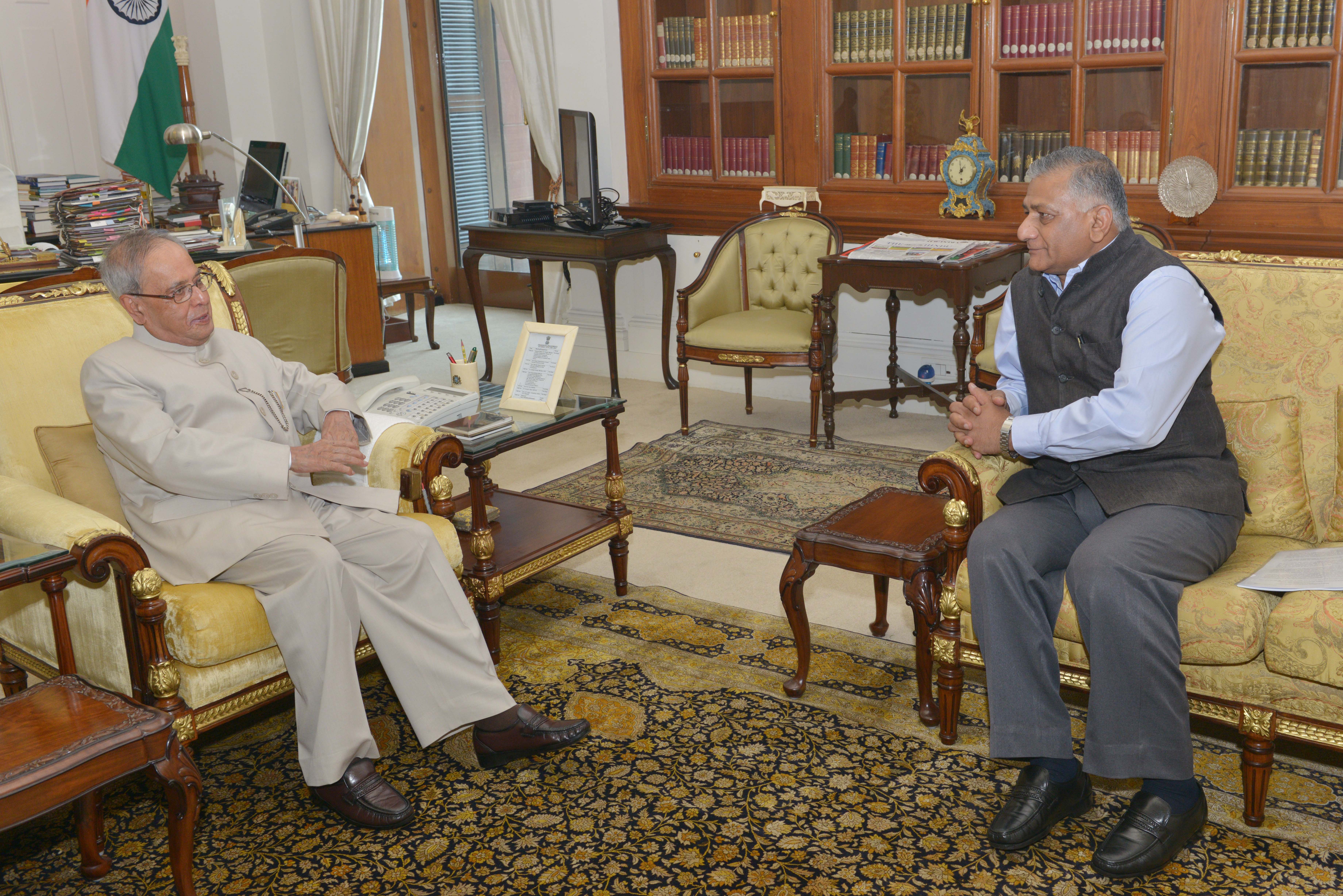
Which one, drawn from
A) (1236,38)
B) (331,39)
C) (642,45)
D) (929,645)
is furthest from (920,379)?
(331,39)

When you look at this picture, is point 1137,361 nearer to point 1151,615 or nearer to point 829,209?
point 1151,615

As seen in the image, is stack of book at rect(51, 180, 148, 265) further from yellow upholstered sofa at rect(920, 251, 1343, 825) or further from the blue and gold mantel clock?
yellow upholstered sofa at rect(920, 251, 1343, 825)

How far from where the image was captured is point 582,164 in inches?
237

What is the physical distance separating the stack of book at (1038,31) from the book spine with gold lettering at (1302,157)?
0.97 meters

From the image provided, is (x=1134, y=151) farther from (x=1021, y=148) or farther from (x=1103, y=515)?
(x=1103, y=515)

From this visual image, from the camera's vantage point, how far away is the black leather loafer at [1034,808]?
2.24 metres

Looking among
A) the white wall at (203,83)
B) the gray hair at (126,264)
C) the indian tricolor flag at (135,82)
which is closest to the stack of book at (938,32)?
the gray hair at (126,264)

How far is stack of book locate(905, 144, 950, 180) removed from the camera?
5301 millimetres

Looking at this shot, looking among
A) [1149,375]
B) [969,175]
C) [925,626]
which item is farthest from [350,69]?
[1149,375]

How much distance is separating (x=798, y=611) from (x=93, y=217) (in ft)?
13.7

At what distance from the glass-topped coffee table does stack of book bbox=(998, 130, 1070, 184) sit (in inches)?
98.5

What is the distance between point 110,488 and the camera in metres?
2.66

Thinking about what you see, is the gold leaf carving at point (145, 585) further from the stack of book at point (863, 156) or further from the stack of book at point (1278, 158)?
the stack of book at point (1278, 158)

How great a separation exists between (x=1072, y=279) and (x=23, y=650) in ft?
8.23
